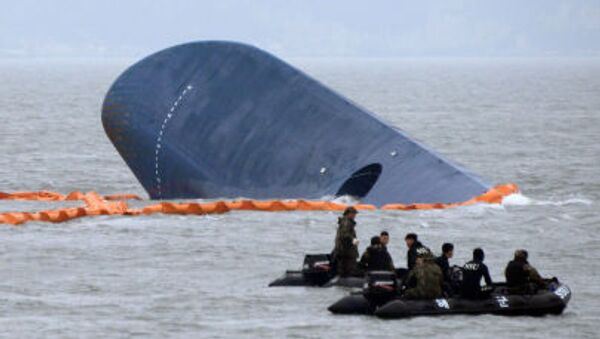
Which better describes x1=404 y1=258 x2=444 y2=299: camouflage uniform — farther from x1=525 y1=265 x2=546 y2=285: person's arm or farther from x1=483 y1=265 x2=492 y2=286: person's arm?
x1=525 y1=265 x2=546 y2=285: person's arm

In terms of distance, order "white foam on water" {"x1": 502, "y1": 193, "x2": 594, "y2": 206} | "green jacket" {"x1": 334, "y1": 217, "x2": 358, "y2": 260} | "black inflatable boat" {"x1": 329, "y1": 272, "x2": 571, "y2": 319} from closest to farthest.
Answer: "black inflatable boat" {"x1": 329, "y1": 272, "x2": 571, "y2": 319} → "green jacket" {"x1": 334, "y1": 217, "x2": 358, "y2": 260} → "white foam on water" {"x1": 502, "y1": 193, "x2": 594, "y2": 206}

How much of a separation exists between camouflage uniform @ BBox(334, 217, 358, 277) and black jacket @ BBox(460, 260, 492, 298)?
3.40m

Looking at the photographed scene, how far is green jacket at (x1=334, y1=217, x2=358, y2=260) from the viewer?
40281 millimetres

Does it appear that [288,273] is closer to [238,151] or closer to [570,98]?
[238,151]

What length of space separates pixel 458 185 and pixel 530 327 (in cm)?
1997

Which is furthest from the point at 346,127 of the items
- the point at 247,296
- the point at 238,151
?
the point at 247,296

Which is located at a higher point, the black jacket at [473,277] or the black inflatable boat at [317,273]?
the black jacket at [473,277]

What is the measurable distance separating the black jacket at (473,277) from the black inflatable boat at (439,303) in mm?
183

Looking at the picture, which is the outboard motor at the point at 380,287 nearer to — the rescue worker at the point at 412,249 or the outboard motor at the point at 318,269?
the rescue worker at the point at 412,249

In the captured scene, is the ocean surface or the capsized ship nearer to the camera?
the ocean surface

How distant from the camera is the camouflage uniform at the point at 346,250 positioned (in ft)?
133

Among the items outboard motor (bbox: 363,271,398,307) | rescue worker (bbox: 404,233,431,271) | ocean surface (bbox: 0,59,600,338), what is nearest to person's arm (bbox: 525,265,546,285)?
ocean surface (bbox: 0,59,600,338)

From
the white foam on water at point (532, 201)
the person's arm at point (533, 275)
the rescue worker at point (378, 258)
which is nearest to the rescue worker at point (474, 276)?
the person's arm at point (533, 275)

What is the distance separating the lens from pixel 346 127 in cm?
6084
